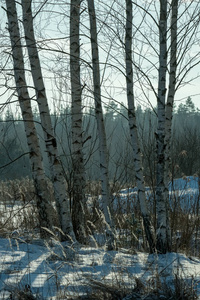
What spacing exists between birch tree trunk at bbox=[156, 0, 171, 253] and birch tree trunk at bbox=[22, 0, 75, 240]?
3.77 feet

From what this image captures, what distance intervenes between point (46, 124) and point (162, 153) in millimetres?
1527

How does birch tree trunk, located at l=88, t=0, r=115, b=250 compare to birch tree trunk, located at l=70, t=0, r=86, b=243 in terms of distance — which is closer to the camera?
birch tree trunk, located at l=88, t=0, r=115, b=250

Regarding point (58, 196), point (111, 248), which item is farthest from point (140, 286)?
point (58, 196)

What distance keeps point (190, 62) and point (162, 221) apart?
6.39ft

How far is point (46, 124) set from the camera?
175 inches

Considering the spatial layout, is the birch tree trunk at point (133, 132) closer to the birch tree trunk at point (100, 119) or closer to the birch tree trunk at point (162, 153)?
the birch tree trunk at point (162, 153)

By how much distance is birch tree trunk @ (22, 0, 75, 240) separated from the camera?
175 inches

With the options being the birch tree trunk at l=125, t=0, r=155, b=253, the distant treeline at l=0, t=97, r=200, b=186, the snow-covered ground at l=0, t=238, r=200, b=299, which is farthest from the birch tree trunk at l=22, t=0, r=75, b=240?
the birch tree trunk at l=125, t=0, r=155, b=253

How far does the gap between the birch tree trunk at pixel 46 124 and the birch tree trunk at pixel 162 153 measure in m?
1.15

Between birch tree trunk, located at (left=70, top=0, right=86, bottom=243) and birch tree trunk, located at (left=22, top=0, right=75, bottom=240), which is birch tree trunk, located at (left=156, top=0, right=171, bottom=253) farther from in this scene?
birch tree trunk, located at (left=70, top=0, right=86, bottom=243)

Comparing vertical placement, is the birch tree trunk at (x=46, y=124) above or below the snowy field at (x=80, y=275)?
above

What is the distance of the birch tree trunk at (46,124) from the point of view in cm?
445

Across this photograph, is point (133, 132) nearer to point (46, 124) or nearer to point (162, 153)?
point (162, 153)

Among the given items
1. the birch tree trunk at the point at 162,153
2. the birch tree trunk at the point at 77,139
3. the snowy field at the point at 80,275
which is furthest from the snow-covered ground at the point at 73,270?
the birch tree trunk at the point at 77,139
